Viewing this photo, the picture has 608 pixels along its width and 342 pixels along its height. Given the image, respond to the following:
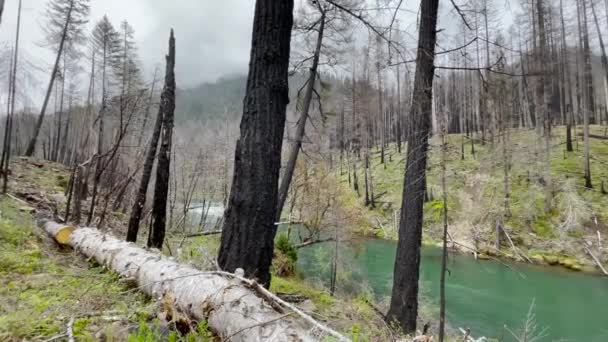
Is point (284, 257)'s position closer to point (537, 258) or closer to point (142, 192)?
point (142, 192)

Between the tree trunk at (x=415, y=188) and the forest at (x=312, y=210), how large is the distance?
0.03 meters

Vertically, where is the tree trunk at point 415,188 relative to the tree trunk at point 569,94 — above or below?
below

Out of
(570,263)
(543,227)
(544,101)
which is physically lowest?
(570,263)

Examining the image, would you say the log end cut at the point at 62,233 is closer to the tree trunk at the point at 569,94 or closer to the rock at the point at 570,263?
the rock at the point at 570,263

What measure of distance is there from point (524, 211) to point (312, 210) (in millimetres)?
11614

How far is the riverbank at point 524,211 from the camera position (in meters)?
13.2

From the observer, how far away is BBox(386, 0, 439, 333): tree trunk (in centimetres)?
450

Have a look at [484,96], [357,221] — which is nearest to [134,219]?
[484,96]

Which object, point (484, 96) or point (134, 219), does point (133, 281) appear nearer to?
point (134, 219)

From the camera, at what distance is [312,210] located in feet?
39.8

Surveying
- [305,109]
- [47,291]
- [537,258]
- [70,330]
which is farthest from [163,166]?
[537,258]

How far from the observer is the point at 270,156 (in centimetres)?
282

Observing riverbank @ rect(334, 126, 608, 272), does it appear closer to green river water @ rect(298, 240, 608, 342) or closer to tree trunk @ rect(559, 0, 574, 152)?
tree trunk @ rect(559, 0, 574, 152)

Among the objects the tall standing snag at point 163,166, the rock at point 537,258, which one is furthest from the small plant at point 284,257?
the rock at point 537,258
